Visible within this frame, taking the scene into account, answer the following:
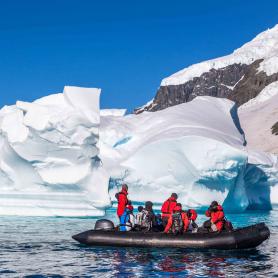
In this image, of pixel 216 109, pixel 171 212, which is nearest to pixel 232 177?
pixel 216 109

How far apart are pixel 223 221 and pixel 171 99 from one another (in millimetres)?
128669

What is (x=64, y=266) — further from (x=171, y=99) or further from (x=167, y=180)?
(x=171, y=99)

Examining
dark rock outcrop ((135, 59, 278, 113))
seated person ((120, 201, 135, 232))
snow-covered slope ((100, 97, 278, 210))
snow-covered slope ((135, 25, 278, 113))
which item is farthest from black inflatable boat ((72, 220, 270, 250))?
snow-covered slope ((135, 25, 278, 113))

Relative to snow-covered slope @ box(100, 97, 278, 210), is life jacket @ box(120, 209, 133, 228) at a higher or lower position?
lower

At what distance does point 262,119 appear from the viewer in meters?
99.1

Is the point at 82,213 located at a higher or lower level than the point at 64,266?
higher

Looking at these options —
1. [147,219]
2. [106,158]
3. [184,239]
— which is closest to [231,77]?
[106,158]

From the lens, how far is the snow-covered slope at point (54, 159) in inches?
1055

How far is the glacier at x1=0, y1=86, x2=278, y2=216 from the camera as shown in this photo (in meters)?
27.1

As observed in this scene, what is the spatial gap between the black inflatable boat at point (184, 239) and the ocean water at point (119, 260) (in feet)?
0.75

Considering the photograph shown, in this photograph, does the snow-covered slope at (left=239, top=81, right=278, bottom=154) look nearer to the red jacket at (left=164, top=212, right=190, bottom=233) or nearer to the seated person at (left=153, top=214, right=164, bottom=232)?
the seated person at (left=153, top=214, right=164, bottom=232)

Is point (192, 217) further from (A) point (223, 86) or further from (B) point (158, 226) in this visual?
(A) point (223, 86)

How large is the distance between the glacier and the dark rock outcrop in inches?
3459

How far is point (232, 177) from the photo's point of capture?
104 ft
